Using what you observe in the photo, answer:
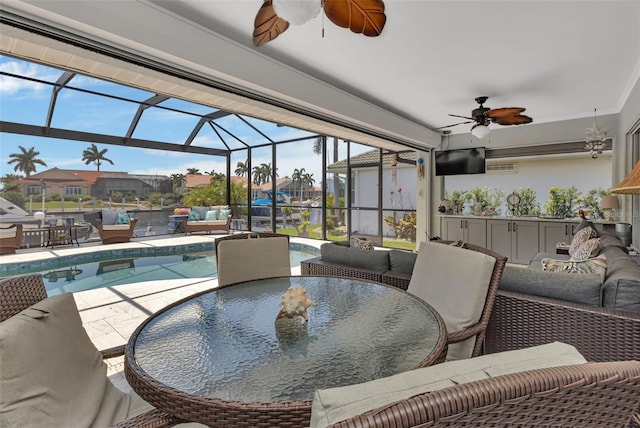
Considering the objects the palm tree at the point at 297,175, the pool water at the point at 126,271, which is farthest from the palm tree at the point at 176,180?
the palm tree at the point at 297,175

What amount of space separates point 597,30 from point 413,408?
12.3 ft

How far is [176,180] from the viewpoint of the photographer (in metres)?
10.2

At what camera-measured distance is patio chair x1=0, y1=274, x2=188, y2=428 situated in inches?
35.1

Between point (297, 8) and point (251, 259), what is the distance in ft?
5.49

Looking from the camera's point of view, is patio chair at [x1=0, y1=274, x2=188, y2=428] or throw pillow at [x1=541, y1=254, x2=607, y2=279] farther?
throw pillow at [x1=541, y1=254, x2=607, y2=279]

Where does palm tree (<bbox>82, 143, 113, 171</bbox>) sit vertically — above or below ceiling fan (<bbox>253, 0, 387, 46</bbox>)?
above

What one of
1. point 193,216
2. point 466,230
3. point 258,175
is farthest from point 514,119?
point 193,216

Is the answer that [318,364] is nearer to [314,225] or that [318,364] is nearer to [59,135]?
[314,225]

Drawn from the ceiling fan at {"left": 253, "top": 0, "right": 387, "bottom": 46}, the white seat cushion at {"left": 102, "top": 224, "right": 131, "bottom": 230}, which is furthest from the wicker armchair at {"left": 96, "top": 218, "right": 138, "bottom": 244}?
the ceiling fan at {"left": 253, "top": 0, "right": 387, "bottom": 46}

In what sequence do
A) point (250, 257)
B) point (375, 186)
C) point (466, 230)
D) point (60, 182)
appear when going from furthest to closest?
point (60, 182), point (375, 186), point (466, 230), point (250, 257)

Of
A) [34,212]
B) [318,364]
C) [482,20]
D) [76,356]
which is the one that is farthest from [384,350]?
[34,212]

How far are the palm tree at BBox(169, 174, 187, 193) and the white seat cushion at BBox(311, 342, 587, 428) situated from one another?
426 inches

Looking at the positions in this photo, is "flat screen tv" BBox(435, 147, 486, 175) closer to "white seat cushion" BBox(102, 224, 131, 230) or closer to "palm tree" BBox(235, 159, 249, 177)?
"palm tree" BBox(235, 159, 249, 177)

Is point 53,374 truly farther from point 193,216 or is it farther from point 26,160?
point 193,216
